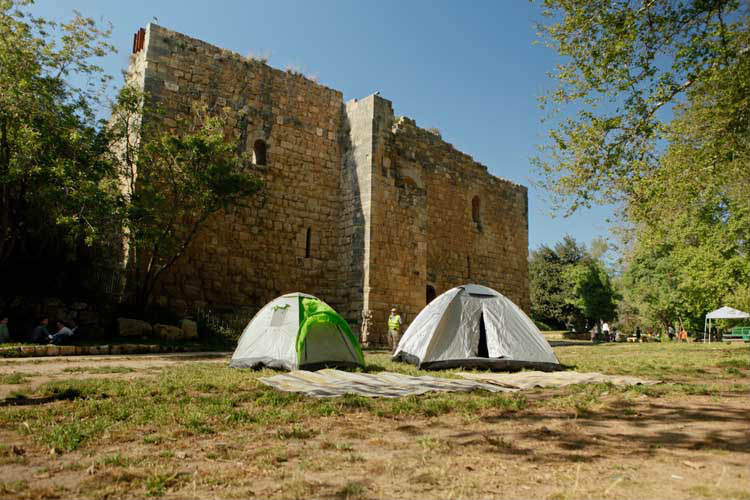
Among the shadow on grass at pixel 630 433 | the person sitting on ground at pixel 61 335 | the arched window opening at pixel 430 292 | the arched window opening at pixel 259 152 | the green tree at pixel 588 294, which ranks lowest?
the shadow on grass at pixel 630 433

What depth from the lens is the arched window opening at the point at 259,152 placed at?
46.3ft

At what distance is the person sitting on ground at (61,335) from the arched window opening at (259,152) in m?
6.34

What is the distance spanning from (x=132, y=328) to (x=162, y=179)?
11.3 feet

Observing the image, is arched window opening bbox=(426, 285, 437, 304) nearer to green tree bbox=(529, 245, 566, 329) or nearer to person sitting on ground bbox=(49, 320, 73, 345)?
person sitting on ground bbox=(49, 320, 73, 345)

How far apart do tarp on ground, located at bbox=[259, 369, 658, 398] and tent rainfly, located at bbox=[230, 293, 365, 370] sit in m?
0.43

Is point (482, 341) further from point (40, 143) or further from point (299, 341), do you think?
point (40, 143)

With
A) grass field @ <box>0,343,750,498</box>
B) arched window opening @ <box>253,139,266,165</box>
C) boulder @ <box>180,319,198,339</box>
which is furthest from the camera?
arched window opening @ <box>253,139,266,165</box>

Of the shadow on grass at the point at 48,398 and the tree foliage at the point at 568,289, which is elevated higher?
the tree foliage at the point at 568,289

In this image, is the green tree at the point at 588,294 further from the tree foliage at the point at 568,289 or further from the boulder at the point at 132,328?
the boulder at the point at 132,328

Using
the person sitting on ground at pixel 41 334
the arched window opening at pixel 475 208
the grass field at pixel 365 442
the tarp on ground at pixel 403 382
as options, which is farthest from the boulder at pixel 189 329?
the arched window opening at pixel 475 208

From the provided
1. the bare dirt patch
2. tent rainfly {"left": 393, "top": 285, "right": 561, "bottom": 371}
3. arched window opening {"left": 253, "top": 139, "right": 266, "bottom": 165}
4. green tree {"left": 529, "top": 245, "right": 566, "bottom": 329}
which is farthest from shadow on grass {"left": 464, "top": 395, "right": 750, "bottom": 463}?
green tree {"left": 529, "top": 245, "right": 566, "bottom": 329}

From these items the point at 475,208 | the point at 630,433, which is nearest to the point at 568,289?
the point at 475,208

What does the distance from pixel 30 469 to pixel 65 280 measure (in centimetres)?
1027

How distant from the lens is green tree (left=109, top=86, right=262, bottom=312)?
11.3 m
